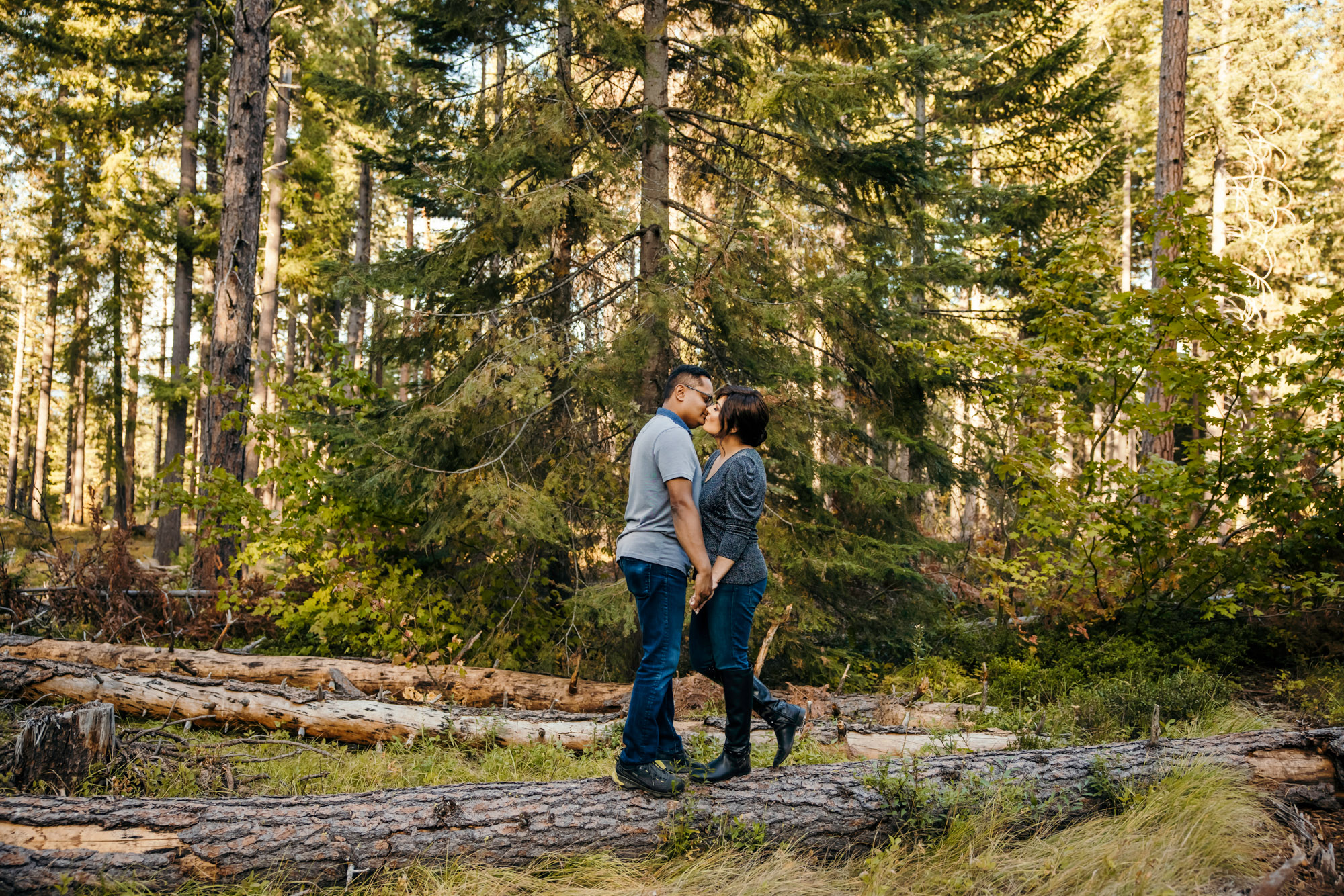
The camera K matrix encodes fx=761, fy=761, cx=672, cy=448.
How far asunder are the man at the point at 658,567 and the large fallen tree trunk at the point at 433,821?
8.0 inches

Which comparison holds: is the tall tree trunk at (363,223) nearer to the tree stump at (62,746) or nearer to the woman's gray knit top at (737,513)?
the tree stump at (62,746)

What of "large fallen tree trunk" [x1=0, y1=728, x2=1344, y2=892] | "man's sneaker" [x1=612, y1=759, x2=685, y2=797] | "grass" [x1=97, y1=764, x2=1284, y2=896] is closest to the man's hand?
"man's sneaker" [x1=612, y1=759, x2=685, y2=797]

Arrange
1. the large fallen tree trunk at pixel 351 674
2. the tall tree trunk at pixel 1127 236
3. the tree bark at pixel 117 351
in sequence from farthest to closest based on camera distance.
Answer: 1. the tall tree trunk at pixel 1127 236
2. the tree bark at pixel 117 351
3. the large fallen tree trunk at pixel 351 674

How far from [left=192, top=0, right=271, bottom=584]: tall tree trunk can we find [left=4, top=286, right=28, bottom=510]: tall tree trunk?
75.4 feet

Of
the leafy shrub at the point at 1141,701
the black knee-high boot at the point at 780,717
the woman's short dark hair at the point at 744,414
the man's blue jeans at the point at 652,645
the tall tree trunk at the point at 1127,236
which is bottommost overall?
the leafy shrub at the point at 1141,701

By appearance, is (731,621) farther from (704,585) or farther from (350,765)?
(350,765)

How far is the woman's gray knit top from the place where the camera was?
3.87 meters

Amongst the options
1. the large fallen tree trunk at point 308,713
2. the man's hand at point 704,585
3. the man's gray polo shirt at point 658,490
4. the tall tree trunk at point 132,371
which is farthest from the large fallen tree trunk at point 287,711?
the tall tree trunk at point 132,371

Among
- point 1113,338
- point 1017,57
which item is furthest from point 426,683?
point 1017,57

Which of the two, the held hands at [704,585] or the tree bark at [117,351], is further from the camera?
the tree bark at [117,351]

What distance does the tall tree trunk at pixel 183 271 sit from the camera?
1560cm

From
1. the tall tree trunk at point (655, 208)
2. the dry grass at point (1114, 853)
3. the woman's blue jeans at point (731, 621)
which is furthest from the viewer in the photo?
the tall tree trunk at point (655, 208)

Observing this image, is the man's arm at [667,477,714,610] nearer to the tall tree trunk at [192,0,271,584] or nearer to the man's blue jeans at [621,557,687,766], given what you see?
the man's blue jeans at [621,557,687,766]

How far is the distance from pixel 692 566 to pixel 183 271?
17.0 metres
